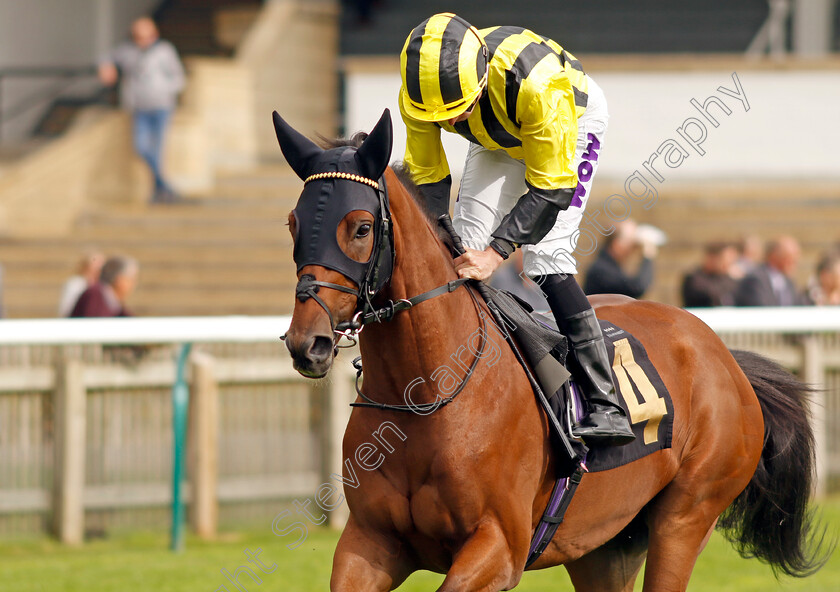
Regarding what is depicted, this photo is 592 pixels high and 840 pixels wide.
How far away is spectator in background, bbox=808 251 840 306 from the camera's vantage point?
828cm

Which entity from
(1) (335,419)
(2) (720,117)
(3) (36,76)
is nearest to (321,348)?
(1) (335,419)

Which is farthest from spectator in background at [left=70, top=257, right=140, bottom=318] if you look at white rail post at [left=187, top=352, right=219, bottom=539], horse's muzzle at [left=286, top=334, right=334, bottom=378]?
horse's muzzle at [left=286, top=334, right=334, bottom=378]

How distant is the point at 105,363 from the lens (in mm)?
6789

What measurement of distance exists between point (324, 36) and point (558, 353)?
12.5 meters

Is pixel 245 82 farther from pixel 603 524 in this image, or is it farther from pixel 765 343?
pixel 603 524

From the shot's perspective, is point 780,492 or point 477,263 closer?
point 477,263

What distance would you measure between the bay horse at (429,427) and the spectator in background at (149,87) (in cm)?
833

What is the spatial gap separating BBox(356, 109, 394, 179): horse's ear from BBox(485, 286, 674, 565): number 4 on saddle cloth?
70 centimetres

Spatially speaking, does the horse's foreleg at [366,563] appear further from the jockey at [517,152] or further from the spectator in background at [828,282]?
the spectator in background at [828,282]

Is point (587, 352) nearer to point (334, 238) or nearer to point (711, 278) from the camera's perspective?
point (334, 238)

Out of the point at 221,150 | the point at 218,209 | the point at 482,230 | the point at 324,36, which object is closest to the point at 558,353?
the point at 482,230

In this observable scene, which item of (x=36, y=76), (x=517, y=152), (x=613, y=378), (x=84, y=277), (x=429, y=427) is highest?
(x=517, y=152)

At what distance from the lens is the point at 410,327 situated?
135 inches

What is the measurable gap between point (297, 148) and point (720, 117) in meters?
9.39
